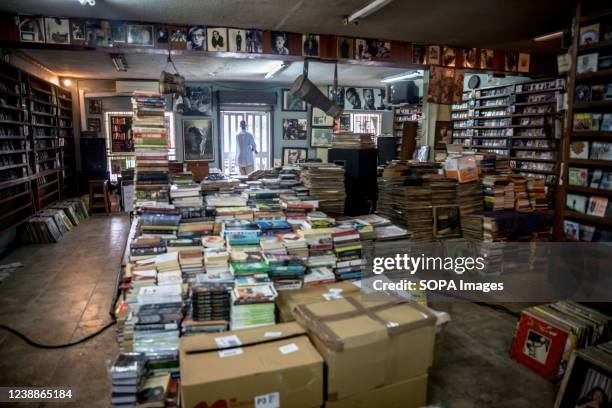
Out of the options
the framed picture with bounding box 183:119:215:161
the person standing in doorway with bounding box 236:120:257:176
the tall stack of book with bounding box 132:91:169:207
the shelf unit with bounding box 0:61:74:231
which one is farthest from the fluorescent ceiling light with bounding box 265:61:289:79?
the shelf unit with bounding box 0:61:74:231

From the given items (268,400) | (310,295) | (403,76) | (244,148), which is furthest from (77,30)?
(403,76)

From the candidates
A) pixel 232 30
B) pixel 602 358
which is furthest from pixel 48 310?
pixel 602 358

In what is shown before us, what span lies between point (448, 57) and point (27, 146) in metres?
7.20

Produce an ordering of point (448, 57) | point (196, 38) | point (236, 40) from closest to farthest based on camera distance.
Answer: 1. point (196, 38)
2. point (236, 40)
3. point (448, 57)

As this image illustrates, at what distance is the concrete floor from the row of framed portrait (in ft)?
9.36

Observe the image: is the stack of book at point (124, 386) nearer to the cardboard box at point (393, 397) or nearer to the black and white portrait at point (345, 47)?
the cardboard box at point (393, 397)

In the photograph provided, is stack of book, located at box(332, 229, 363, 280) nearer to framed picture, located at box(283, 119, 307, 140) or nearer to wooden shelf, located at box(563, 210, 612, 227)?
wooden shelf, located at box(563, 210, 612, 227)

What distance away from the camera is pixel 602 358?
93.6 inches

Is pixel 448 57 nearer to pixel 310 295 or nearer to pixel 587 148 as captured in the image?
pixel 587 148

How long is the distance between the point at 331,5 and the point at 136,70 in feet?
19.8

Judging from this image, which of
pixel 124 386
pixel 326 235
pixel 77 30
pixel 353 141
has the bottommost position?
pixel 124 386

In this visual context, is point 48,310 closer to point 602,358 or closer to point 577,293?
point 602,358

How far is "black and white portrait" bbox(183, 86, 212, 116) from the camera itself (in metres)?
10.8

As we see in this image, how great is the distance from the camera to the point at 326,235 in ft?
10.6
